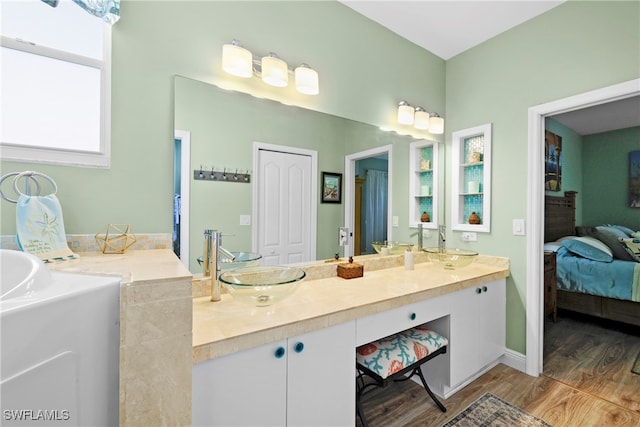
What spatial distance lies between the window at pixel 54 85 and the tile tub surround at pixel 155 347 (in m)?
0.71

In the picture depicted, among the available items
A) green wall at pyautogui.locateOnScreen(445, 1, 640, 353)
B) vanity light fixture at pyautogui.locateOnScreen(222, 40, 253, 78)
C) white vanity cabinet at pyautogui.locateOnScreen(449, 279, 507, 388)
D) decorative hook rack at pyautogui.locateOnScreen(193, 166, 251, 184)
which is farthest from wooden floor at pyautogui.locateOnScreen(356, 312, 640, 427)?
vanity light fixture at pyautogui.locateOnScreen(222, 40, 253, 78)

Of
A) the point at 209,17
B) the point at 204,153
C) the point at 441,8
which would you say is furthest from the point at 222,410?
the point at 441,8

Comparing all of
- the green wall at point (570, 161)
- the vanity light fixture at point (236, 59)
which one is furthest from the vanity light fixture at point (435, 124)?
the green wall at point (570, 161)

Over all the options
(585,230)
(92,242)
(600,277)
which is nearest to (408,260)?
(92,242)

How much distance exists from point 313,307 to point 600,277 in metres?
3.60

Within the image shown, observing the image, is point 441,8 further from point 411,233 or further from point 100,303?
point 100,303

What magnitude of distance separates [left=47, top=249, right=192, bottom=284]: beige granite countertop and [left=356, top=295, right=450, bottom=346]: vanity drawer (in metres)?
0.89

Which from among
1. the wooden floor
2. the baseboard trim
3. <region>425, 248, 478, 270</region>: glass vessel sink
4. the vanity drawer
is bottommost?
the wooden floor

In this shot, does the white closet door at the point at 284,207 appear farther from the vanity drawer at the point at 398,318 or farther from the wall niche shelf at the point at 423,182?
the wall niche shelf at the point at 423,182

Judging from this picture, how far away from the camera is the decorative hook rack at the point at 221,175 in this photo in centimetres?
157

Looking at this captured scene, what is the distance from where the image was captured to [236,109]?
5.49ft

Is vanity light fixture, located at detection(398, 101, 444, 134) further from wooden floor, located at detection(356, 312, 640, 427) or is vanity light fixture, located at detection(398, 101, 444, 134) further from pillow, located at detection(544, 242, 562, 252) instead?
pillow, located at detection(544, 242, 562, 252)

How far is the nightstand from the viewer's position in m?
3.19

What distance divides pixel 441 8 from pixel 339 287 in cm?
213
